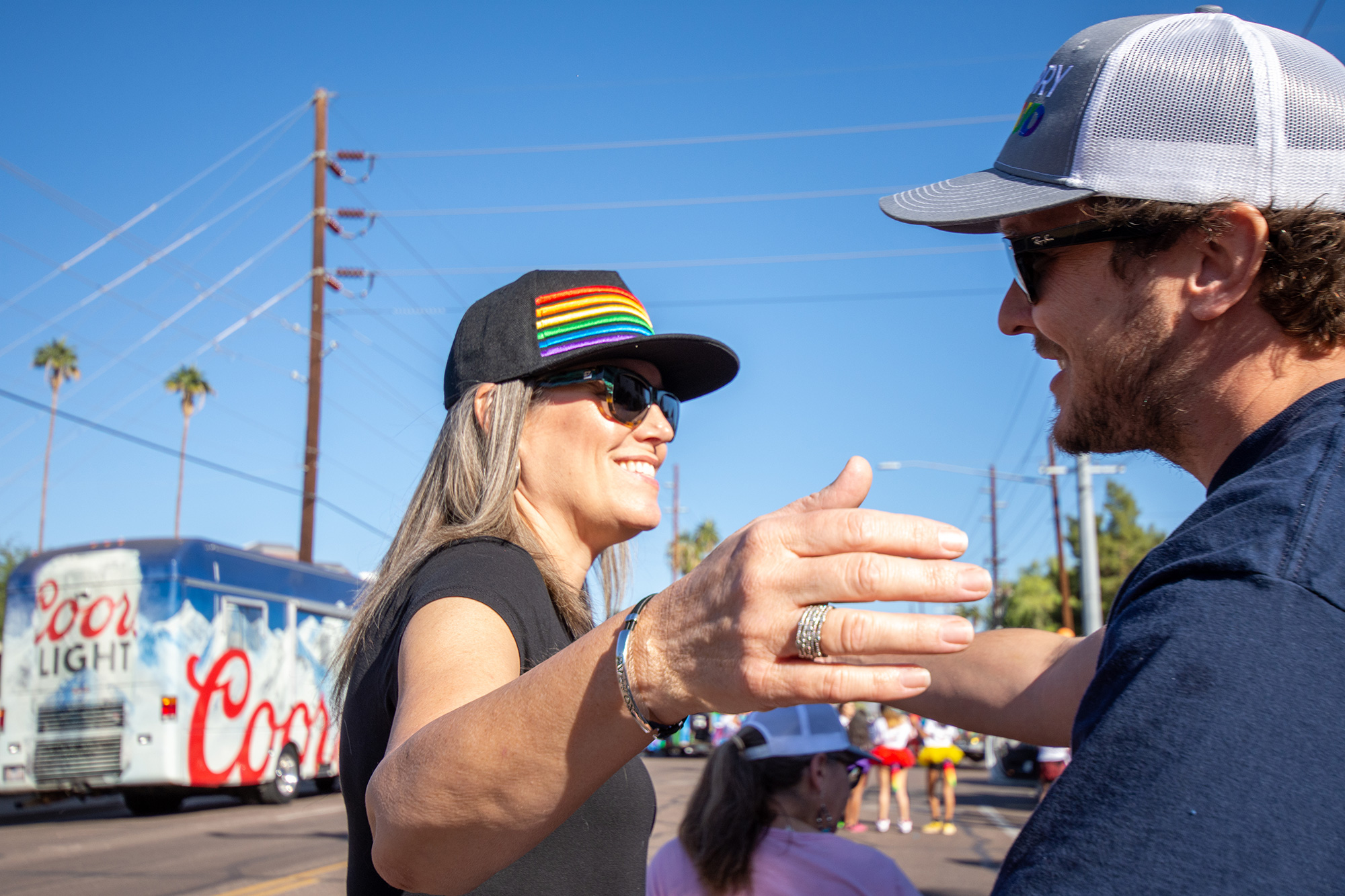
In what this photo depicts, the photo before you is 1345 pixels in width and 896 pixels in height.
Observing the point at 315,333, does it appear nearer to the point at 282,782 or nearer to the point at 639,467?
the point at 282,782

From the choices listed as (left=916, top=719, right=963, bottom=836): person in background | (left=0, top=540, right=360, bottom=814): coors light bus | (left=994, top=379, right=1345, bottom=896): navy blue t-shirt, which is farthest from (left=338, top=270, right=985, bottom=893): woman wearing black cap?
(left=916, top=719, right=963, bottom=836): person in background

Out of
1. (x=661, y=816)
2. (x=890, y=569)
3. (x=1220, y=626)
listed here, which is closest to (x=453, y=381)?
(x=890, y=569)

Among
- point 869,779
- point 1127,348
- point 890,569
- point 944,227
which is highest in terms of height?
point 944,227

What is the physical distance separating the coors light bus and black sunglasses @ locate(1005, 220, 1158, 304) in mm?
13167

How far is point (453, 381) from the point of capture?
221 cm

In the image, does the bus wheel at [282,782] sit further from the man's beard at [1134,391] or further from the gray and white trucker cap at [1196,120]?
the gray and white trucker cap at [1196,120]

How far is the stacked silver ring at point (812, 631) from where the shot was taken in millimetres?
893

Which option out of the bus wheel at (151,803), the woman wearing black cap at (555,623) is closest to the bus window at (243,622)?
the bus wheel at (151,803)

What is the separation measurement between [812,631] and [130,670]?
46.7ft

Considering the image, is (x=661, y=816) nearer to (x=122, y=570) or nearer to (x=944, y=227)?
(x=122, y=570)

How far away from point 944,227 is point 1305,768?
1.11 metres

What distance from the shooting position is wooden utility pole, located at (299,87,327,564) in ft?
64.6

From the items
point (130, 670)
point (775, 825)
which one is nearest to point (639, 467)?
point (775, 825)

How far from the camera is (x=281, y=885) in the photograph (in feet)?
27.5
